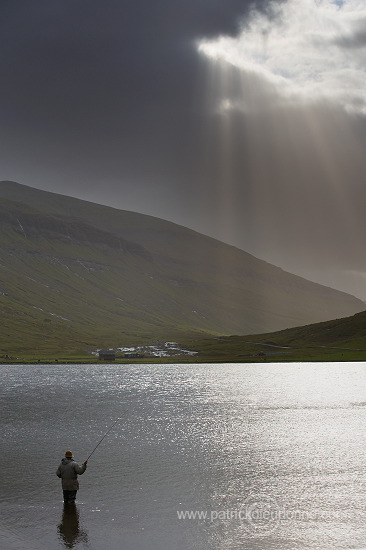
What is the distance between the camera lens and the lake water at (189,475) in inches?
1232

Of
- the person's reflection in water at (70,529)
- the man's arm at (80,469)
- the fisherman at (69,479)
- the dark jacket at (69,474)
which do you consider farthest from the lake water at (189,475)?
the man's arm at (80,469)

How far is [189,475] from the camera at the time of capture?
45.2 metres

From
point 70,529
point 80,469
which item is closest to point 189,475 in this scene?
point 80,469

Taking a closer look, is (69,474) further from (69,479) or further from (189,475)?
(189,475)

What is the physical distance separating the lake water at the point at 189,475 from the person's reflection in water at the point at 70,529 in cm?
6

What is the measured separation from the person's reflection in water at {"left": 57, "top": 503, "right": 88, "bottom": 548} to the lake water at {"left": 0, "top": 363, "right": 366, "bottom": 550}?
2.2 inches

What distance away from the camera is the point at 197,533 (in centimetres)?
3142

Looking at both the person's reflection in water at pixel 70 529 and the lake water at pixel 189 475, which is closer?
the person's reflection in water at pixel 70 529

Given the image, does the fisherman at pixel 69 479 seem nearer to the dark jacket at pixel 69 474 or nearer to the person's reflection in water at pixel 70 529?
the dark jacket at pixel 69 474

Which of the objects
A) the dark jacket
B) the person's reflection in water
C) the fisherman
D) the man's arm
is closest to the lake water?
the person's reflection in water

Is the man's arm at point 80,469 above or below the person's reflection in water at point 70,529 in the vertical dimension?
above

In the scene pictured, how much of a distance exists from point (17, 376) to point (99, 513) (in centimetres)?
13694

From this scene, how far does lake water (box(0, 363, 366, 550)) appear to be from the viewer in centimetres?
3128

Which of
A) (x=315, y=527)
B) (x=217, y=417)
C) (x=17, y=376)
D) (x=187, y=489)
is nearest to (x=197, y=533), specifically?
(x=315, y=527)
